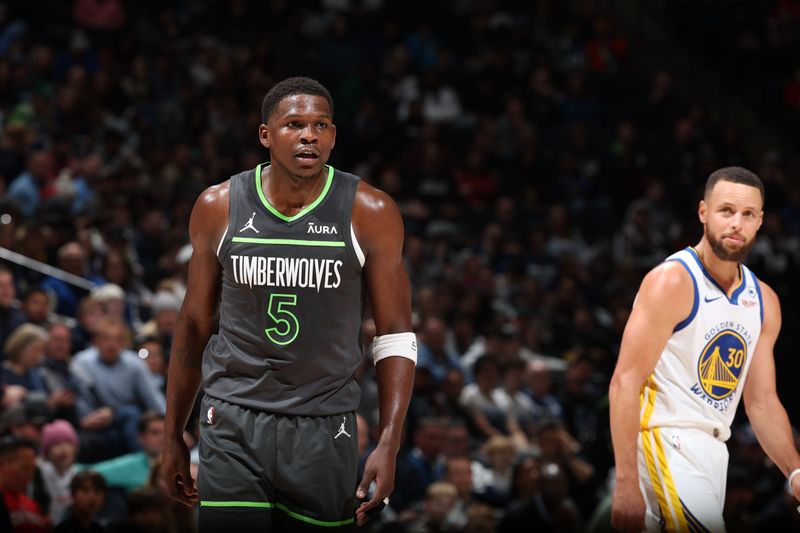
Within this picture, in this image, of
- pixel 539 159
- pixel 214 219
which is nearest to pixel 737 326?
pixel 214 219

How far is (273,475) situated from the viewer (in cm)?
394

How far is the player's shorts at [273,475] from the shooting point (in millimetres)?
A: 3928

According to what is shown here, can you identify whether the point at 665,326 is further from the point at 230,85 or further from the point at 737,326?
the point at 230,85

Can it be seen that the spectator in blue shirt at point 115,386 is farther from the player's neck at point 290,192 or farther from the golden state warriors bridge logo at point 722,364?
the golden state warriors bridge logo at point 722,364

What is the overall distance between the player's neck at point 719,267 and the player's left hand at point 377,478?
5.52 ft

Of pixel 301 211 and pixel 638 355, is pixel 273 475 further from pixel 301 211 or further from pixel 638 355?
pixel 638 355

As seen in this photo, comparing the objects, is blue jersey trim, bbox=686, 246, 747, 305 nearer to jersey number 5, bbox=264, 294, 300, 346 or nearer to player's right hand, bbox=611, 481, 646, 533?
player's right hand, bbox=611, 481, 646, 533

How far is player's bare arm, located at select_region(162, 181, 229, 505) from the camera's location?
4141mm

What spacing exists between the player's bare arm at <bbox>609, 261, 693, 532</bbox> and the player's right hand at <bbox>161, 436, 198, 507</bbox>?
63.0 inches

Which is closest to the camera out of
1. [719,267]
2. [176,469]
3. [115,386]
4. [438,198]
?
[176,469]

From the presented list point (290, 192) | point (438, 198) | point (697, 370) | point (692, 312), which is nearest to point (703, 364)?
point (697, 370)

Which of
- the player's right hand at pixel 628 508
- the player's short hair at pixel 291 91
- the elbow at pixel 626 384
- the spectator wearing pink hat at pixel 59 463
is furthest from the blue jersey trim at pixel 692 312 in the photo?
the spectator wearing pink hat at pixel 59 463

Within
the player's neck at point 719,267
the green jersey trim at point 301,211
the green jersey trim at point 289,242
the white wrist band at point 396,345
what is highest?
the green jersey trim at point 301,211

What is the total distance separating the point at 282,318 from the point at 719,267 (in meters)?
1.91
